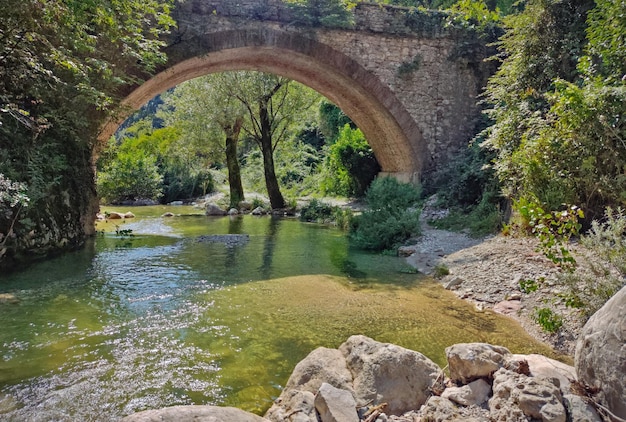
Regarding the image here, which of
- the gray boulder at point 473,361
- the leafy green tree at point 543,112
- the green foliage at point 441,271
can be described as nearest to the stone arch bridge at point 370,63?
the leafy green tree at point 543,112

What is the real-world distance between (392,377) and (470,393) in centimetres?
40

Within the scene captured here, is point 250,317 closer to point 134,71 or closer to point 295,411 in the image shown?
point 295,411

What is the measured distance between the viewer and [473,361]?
226 cm

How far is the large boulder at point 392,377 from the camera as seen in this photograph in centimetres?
228

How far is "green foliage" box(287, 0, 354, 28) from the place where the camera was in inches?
372

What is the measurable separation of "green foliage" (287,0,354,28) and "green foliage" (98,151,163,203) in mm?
11466

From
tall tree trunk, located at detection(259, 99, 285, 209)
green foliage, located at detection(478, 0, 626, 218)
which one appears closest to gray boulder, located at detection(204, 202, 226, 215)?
tall tree trunk, located at detection(259, 99, 285, 209)

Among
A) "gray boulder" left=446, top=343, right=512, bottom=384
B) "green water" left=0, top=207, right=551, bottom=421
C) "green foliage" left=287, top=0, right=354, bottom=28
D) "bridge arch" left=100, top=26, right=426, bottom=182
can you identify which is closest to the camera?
"gray boulder" left=446, top=343, right=512, bottom=384

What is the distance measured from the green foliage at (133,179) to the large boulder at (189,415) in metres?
17.1

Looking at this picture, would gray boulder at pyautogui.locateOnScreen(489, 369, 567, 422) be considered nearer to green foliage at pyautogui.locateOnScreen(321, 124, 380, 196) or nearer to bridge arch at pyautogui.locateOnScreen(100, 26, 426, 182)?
bridge arch at pyautogui.locateOnScreen(100, 26, 426, 182)

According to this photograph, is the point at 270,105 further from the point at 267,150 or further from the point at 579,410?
the point at 579,410

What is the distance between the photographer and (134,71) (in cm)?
823

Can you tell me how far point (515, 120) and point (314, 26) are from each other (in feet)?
16.7

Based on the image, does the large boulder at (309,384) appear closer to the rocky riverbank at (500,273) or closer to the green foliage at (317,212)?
the rocky riverbank at (500,273)
